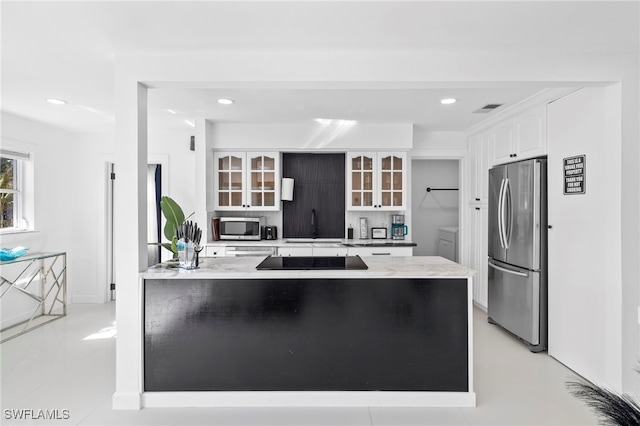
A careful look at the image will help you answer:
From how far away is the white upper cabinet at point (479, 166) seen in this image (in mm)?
4562

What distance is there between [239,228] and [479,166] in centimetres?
308

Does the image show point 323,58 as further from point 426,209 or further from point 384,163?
point 426,209

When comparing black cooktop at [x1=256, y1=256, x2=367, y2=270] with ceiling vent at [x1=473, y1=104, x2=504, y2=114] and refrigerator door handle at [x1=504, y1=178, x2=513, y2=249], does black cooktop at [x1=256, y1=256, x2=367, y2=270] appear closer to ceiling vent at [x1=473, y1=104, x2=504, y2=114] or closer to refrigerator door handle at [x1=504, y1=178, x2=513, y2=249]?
refrigerator door handle at [x1=504, y1=178, x2=513, y2=249]

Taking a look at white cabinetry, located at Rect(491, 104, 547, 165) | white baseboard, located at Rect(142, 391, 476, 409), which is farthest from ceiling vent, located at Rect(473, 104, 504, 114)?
white baseboard, located at Rect(142, 391, 476, 409)

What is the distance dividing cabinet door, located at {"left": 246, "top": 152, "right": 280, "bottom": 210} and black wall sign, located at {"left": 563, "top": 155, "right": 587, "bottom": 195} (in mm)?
3091

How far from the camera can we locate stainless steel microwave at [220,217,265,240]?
4.77 metres

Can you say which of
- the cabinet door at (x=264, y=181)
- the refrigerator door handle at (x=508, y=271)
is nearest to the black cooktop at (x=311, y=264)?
the refrigerator door handle at (x=508, y=271)

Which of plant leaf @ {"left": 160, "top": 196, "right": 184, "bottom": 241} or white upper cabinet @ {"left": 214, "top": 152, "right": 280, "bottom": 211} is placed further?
white upper cabinet @ {"left": 214, "top": 152, "right": 280, "bottom": 211}

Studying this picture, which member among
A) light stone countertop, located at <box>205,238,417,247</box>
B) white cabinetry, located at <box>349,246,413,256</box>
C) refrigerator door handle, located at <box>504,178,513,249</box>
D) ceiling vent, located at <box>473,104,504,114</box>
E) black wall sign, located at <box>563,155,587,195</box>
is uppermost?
ceiling vent, located at <box>473,104,504,114</box>

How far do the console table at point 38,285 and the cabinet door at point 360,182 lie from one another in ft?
11.6

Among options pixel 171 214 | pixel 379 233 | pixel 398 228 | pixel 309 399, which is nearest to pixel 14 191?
pixel 171 214

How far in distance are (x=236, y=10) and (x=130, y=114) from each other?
1046mm

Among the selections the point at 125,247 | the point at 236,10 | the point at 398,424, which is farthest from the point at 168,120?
the point at 398,424

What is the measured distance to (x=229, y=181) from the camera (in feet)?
15.8
